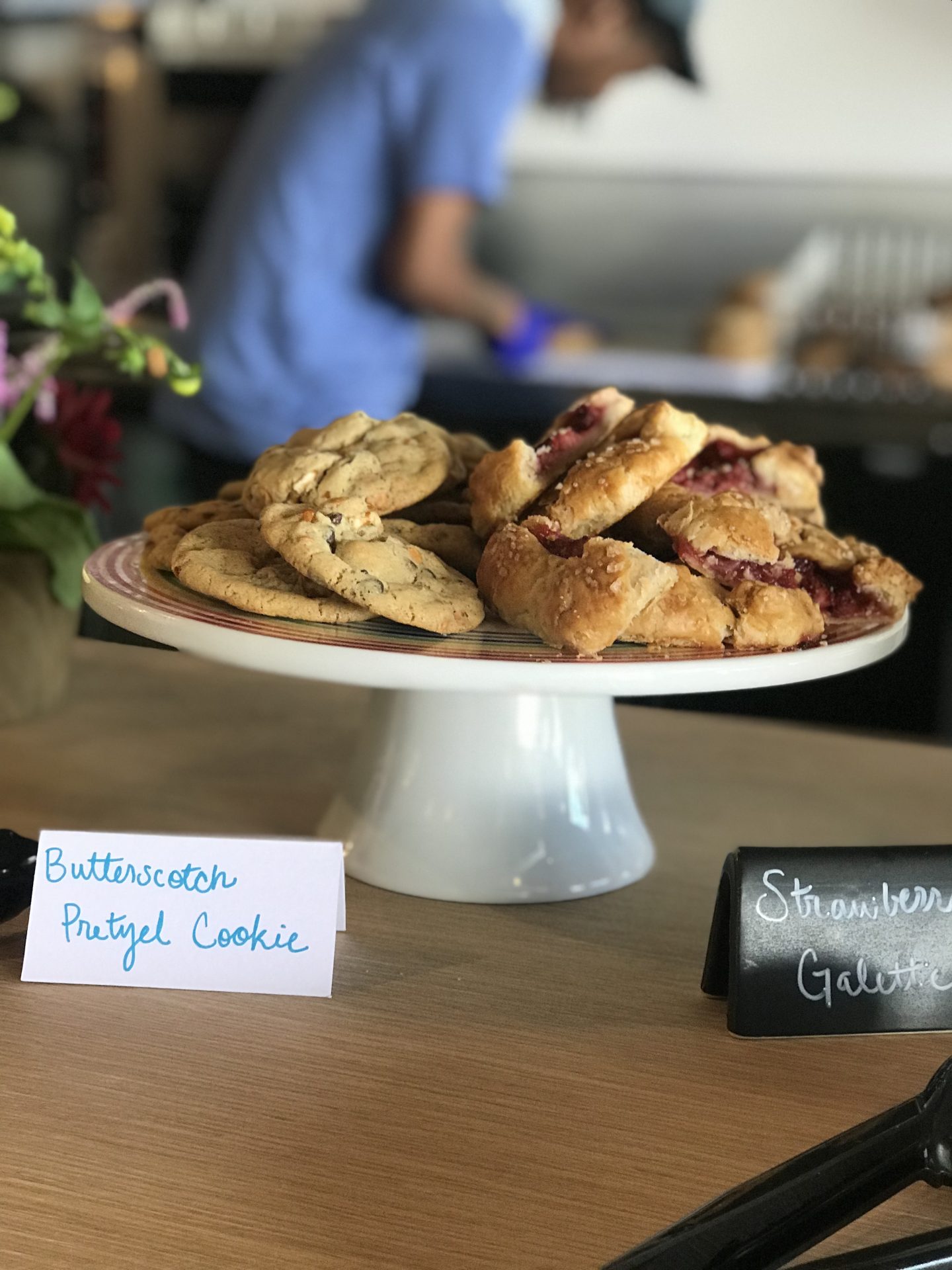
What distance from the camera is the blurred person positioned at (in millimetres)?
2066

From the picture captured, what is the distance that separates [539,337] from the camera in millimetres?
2943

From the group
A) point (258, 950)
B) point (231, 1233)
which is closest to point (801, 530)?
point (258, 950)

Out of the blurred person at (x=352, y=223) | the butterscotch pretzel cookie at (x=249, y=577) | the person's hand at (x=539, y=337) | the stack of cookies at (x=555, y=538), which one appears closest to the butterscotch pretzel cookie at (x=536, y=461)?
the stack of cookies at (x=555, y=538)

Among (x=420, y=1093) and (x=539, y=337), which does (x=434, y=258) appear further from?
(x=420, y=1093)

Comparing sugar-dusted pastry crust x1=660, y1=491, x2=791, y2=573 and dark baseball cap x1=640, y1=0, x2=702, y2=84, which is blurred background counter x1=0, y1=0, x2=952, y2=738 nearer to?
dark baseball cap x1=640, y1=0, x2=702, y2=84

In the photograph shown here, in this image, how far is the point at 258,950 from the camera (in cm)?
68

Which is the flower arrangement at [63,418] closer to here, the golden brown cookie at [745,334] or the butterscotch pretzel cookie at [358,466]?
the butterscotch pretzel cookie at [358,466]

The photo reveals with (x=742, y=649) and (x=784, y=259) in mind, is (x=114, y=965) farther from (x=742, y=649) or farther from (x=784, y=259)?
(x=784, y=259)

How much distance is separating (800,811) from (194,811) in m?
0.41

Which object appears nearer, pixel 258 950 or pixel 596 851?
pixel 258 950

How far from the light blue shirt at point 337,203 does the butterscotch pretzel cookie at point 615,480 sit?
1445 millimetres

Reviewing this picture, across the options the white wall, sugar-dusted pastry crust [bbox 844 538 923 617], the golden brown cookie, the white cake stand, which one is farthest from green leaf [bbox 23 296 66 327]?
the white wall

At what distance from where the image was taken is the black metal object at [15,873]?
708 mm

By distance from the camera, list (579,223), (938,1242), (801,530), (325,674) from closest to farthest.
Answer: (938,1242)
(325,674)
(801,530)
(579,223)
